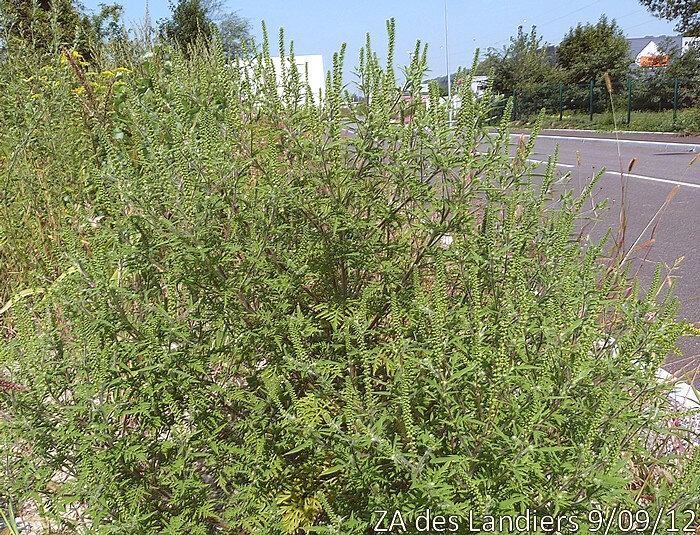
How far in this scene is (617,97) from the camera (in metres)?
30.0

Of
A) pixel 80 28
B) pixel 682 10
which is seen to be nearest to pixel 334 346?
pixel 80 28

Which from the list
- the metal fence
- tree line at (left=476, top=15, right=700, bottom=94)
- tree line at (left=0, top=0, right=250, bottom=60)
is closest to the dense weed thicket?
tree line at (left=0, top=0, right=250, bottom=60)

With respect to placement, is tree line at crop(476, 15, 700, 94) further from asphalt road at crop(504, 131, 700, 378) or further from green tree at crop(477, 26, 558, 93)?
asphalt road at crop(504, 131, 700, 378)

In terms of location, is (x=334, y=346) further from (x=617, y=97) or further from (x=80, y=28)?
(x=617, y=97)

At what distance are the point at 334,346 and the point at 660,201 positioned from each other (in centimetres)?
861

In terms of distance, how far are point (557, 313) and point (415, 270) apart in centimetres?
48

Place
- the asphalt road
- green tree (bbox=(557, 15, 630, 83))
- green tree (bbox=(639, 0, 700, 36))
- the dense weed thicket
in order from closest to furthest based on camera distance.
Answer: the dense weed thicket, the asphalt road, green tree (bbox=(639, 0, 700, 36)), green tree (bbox=(557, 15, 630, 83))

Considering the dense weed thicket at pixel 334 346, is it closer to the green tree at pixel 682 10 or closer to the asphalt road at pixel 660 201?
the asphalt road at pixel 660 201

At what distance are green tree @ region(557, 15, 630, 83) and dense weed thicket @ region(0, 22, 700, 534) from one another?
35579 mm

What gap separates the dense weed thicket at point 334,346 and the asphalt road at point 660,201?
0.85m

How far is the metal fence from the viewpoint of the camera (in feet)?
83.5

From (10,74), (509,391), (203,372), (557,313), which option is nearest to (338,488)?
(203,372)

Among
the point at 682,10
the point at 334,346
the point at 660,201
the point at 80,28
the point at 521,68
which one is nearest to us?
the point at 334,346

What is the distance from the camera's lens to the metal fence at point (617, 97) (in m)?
25.5
